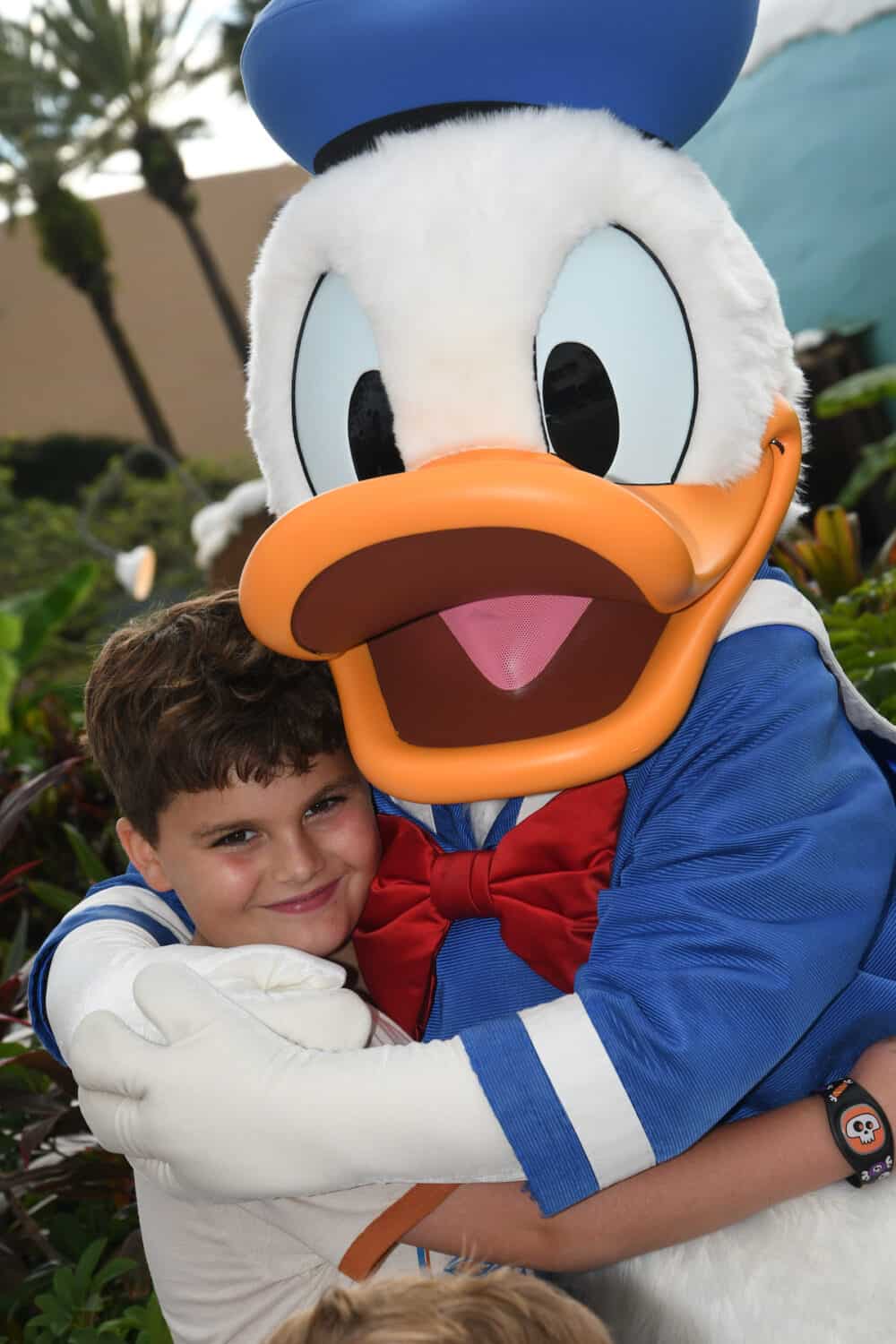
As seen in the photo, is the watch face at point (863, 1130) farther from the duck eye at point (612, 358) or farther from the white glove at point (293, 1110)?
the duck eye at point (612, 358)

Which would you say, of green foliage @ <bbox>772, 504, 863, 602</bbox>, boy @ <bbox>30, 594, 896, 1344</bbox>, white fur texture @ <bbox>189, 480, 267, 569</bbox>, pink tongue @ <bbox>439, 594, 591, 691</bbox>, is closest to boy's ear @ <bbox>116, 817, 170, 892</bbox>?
boy @ <bbox>30, 594, 896, 1344</bbox>

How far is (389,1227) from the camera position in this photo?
1.05 m

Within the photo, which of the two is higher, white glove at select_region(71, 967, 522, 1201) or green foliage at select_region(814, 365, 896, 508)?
white glove at select_region(71, 967, 522, 1201)

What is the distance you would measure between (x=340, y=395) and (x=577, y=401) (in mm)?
225

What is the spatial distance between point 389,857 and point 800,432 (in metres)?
0.58

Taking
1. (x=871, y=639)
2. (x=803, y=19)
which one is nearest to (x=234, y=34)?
(x=803, y=19)

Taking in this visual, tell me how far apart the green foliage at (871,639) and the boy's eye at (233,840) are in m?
0.98

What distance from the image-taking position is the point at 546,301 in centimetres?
110

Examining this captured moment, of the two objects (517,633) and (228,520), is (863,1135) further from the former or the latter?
(228,520)

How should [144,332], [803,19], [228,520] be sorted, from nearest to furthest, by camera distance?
[228,520] < [803,19] < [144,332]

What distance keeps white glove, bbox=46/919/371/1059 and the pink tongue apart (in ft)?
0.94

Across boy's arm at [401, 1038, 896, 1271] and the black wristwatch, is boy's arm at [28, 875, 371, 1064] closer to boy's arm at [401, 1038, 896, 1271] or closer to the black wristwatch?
boy's arm at [401, 1038, 896, 1271]

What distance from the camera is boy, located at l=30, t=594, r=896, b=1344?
1063 millimetres

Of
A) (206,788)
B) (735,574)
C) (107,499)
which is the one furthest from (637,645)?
(107,499)
